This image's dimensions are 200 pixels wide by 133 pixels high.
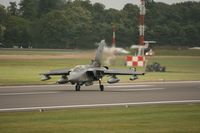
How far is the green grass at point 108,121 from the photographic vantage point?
1786 centimetres

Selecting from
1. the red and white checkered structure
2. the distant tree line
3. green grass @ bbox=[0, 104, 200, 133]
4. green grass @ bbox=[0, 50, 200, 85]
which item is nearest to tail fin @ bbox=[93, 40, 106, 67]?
green grass @ bbox=[0, 50, 200, 85]

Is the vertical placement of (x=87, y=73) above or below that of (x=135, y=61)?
above

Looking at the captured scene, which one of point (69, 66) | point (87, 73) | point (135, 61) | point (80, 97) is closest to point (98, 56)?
point (87, 73)

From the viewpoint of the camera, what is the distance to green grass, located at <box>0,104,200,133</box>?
58.6 ft

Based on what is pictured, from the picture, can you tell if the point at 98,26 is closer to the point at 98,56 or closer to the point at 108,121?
the point at 98,56

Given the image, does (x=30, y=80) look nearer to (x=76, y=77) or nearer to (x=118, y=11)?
(x=76, y=77)

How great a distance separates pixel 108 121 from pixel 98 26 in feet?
214

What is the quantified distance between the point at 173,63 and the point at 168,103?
142ft

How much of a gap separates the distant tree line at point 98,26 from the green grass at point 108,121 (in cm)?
5353

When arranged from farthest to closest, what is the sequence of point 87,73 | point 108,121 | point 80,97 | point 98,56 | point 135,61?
point 135,61, point 98,56, point 87,73, point 80,97, point 108,121

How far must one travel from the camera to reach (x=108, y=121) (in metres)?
19.8

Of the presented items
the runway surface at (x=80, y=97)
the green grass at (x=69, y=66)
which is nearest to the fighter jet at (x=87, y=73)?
the runway surface at (x=80, y=97)

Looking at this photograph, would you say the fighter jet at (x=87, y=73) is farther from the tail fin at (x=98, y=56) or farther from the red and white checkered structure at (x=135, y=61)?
the red and white checkered structure at (x=135, y=61)

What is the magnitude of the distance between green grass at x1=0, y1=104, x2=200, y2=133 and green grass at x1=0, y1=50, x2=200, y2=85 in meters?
18.8
